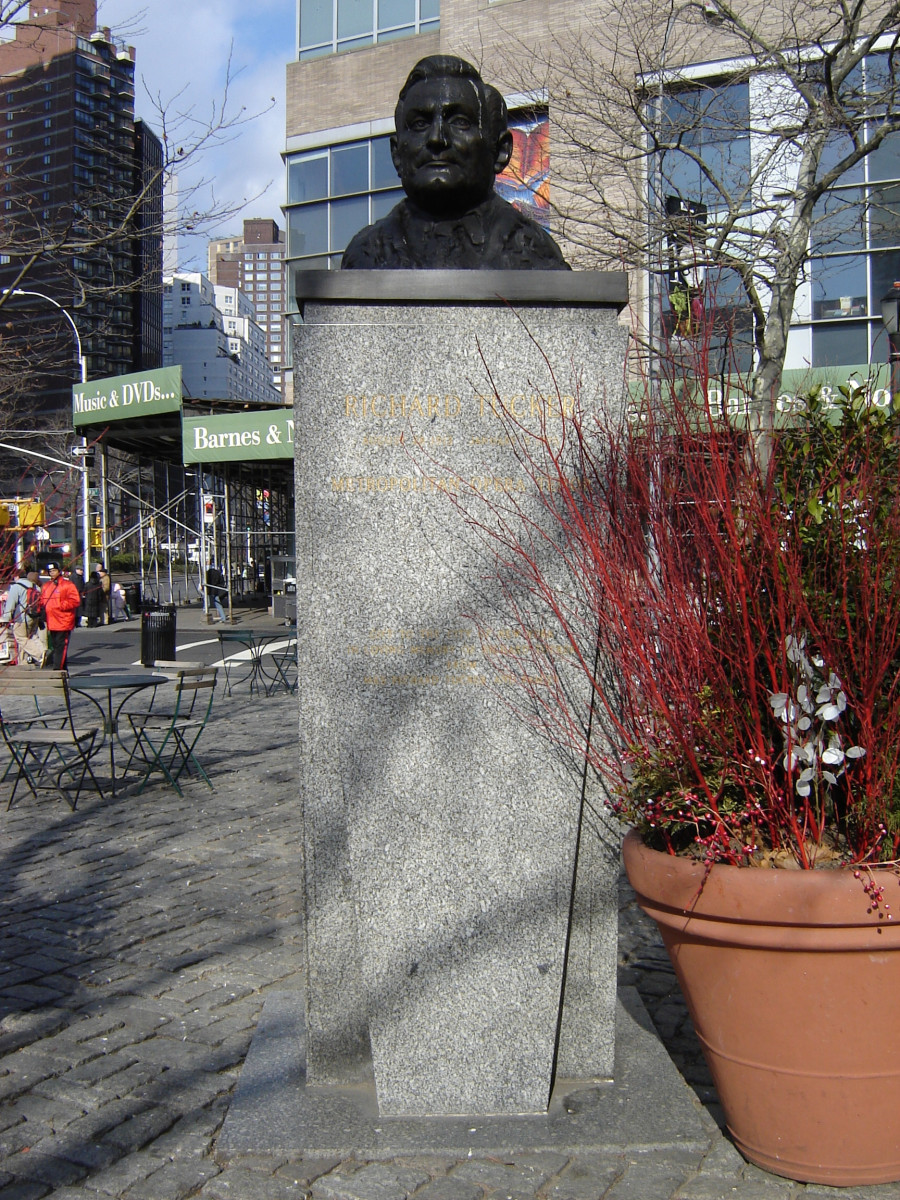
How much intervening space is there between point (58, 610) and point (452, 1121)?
47.5 feet

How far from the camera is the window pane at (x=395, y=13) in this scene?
2784cm

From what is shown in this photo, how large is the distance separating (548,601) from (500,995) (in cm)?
125

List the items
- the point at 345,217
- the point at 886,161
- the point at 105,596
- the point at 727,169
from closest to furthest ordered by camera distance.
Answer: the point at 727,169
the point at 886,161
the point at 345,217
the point at 105,596

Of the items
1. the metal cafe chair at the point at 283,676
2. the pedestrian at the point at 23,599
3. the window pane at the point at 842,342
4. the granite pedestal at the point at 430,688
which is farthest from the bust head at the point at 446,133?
the window pane at the point at 842,342

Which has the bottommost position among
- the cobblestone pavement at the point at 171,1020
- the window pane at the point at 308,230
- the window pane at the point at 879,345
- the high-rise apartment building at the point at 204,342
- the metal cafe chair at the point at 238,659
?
the cobblestone pavement at the point at 171,1020

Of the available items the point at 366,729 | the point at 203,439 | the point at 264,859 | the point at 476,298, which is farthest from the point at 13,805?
the point at 203,439

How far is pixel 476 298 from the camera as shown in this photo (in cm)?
347

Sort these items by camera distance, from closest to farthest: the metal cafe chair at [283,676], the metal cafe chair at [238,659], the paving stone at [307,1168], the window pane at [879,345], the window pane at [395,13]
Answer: the paving stone at [307,1168] → the metal cafe chair at [238,659] → the metal cafe chair at [283,676] → the window pane at [879,345] → the window pane at [395,13]

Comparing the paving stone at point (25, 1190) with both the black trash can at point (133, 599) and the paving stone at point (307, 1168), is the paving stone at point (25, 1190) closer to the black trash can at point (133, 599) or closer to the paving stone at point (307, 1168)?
the paving stone at point (307, 1168)

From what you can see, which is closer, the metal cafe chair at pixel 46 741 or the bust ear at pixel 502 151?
the bust ear at pixel 502 151

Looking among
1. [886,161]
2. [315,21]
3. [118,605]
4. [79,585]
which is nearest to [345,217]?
[315,21]

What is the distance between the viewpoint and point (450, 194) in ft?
12.7

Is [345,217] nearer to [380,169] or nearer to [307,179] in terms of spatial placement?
[380,169]

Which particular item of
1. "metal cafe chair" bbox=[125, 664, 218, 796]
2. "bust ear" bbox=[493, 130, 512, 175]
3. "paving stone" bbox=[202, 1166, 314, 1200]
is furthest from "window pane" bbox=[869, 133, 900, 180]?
"paving stone" bbox=[202, 1166, 314, 1200]
